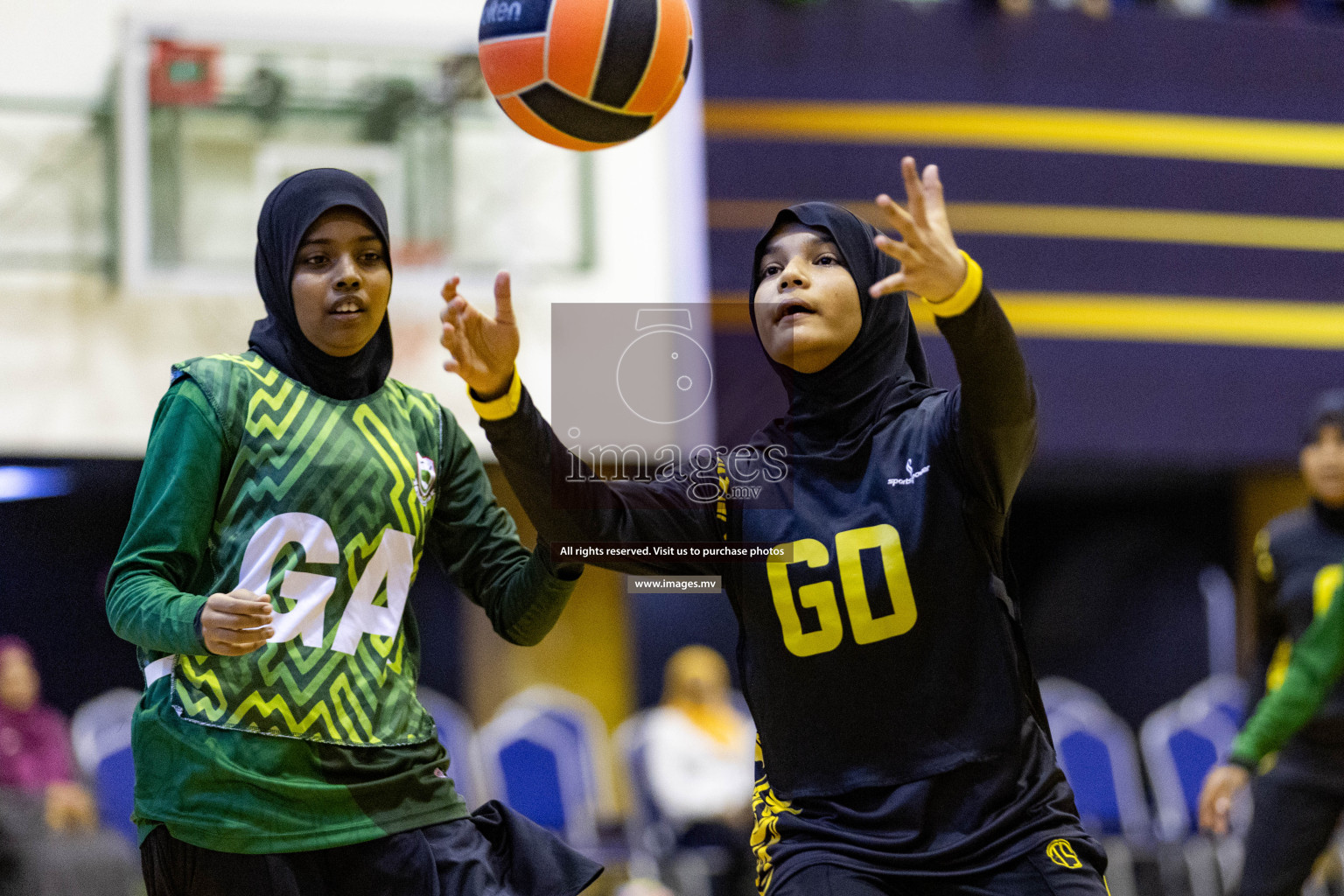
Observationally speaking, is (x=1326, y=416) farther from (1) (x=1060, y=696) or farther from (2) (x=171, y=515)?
(1) (x=1060, y=696)

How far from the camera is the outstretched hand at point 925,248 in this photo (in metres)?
2.56

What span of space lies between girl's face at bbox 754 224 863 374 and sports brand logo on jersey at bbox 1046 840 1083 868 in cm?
104

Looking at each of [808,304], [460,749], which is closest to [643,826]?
[460,749]

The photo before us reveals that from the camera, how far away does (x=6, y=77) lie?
9.63 metres

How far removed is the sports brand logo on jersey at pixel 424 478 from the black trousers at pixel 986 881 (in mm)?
1081

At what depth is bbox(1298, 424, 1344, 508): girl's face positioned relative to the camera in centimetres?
563

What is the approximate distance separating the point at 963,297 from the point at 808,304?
0.48m

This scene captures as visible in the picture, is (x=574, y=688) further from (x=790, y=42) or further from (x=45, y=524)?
(x=790, y=42)

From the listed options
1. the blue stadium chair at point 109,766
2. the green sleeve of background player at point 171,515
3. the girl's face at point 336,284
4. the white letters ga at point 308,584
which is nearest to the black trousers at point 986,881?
the white letters ga at point 308,584

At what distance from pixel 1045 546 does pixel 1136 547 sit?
0.82 meters

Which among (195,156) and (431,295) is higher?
(195,156)

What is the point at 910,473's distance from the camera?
296 cm

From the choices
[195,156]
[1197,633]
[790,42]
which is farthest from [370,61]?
[1197,633]

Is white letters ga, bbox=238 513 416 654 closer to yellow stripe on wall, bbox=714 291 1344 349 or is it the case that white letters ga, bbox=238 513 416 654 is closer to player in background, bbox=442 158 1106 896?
player in background, bbox=442 158 1106 896
